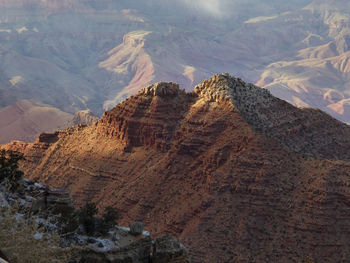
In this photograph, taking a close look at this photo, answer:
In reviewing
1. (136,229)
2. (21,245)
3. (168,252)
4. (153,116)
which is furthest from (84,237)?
(153,116)

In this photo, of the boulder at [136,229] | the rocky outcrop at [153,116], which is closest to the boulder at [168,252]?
the boulder at [136,229]

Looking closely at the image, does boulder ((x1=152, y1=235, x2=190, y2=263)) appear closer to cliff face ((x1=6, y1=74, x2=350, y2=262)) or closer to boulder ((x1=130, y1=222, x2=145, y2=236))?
boulder ((x1=130, y1=222, x2=145, y2=236))

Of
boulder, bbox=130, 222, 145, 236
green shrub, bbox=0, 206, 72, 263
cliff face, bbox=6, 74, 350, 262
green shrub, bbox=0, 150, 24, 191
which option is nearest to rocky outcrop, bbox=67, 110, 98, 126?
cliff face, bbox=6, 74, 350, 262

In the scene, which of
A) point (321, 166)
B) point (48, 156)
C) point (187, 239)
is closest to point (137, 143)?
point (48, 156)

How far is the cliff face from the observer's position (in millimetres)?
41625

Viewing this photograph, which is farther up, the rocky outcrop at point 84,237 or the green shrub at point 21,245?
the green shrub at point 21,245

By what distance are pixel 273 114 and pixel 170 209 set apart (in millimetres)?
16535

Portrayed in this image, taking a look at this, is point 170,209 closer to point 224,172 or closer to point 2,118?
point 224,172

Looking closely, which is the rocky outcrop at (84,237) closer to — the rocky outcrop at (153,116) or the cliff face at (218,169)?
the cliff face at (218,169)

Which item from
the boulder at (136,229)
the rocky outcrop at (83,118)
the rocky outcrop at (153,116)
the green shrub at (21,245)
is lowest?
the rocky outcrop at (83,118)

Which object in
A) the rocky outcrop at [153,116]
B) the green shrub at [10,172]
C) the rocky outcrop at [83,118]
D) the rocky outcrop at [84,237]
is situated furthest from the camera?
the rocky outcrop at [83,118]

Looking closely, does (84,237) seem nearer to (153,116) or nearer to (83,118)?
(153,116)

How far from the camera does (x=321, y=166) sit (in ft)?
150

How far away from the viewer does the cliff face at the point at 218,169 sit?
41.6 metres
